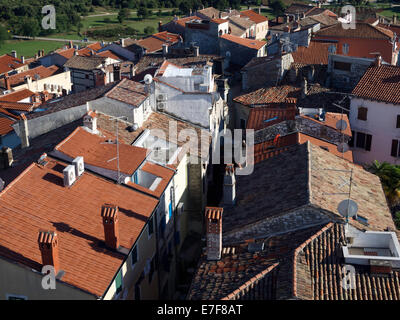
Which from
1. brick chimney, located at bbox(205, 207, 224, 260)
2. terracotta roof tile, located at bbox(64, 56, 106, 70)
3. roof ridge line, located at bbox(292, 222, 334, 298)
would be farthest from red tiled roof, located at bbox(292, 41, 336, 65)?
brick chimney, located at bbox(205, 207, 224, 260)

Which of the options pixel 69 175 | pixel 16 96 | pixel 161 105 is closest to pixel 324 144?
pixel 161 105

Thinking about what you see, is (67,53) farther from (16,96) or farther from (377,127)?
(377,127)

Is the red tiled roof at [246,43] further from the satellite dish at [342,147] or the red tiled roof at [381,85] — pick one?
the satellite dish at [342,147]

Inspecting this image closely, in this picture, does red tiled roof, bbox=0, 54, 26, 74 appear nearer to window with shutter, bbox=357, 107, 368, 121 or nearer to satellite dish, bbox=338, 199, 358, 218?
window with shutter, bbox=357, 107, 368, 121

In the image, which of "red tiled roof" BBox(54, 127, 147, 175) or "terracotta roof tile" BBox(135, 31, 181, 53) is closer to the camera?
"red tiled roof" BBox(54, 127, 147, 175)

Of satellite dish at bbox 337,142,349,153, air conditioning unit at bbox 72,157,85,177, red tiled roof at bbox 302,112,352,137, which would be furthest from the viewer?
red tiled roof at bbox 302,112,352,137
